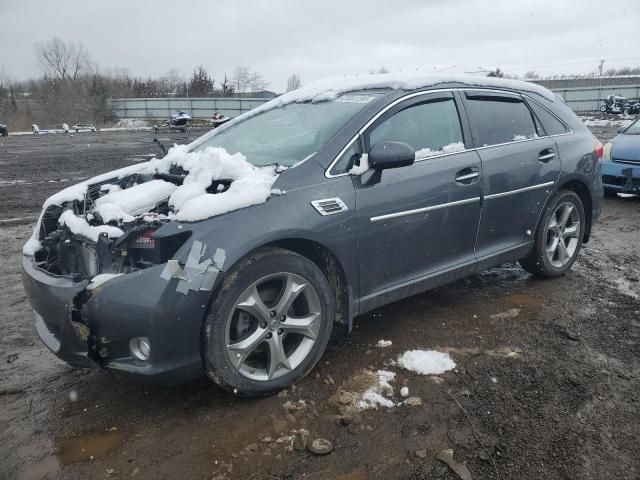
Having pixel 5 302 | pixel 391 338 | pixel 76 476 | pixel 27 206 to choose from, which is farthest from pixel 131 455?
pixel 27 206

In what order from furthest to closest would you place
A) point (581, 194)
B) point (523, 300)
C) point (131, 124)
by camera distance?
1. point (131, 124)
2. point (581, 194)
3. point (523, 300)

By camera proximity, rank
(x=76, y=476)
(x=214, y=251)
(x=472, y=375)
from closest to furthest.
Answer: (x=76, y=476) → (x=214, y=251) → (x=472, y=375)

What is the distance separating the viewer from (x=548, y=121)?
4305 millimetres

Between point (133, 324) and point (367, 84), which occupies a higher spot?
point (367, 84)

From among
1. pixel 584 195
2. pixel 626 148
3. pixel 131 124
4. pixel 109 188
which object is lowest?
pixel 131 124

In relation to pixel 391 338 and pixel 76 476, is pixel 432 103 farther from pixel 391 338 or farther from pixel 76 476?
pixel 76 476

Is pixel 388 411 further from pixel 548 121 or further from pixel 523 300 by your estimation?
pixel 548 121

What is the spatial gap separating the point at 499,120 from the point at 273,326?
2494 millimetres

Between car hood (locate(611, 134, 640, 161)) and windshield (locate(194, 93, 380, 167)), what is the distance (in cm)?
600

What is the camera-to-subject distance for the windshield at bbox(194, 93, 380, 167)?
3.08 meters

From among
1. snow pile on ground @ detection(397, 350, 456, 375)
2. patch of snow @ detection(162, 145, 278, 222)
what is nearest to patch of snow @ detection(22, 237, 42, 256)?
patch of snow @ detection(162, 145, 278, 222)

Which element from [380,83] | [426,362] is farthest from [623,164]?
[426,362]

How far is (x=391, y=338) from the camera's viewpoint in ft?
11.0

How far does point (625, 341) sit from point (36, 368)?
150 inches
